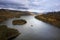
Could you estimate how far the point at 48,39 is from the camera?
6785 millimetres

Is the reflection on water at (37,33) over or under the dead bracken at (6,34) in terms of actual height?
under

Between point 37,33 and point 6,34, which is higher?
point 6,34

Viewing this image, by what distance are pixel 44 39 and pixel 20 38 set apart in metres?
1.21

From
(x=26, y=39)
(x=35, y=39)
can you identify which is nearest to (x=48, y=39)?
(x=35, y=39)

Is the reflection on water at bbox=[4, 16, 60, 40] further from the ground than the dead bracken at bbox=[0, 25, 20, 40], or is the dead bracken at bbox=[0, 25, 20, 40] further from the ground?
the dead bracken at bbox=[0, 25, 20, 40]

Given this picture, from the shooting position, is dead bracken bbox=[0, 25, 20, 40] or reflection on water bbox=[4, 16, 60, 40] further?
reflection on water bbox=[4, 16, 60, 40]

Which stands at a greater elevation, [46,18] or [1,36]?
[1,36]

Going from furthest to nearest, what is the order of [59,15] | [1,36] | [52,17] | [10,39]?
[52,17], [59,15], [10,39], [1,36]

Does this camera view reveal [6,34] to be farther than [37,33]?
No

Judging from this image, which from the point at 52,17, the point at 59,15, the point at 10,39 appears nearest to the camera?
the point at 10,39

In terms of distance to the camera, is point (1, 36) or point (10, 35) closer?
point (1, 36)

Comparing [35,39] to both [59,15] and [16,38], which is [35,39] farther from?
[59,15]

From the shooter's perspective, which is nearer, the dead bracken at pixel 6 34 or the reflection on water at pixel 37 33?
the dead bracken at pixel 6 34

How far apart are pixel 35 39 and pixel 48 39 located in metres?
0.68
